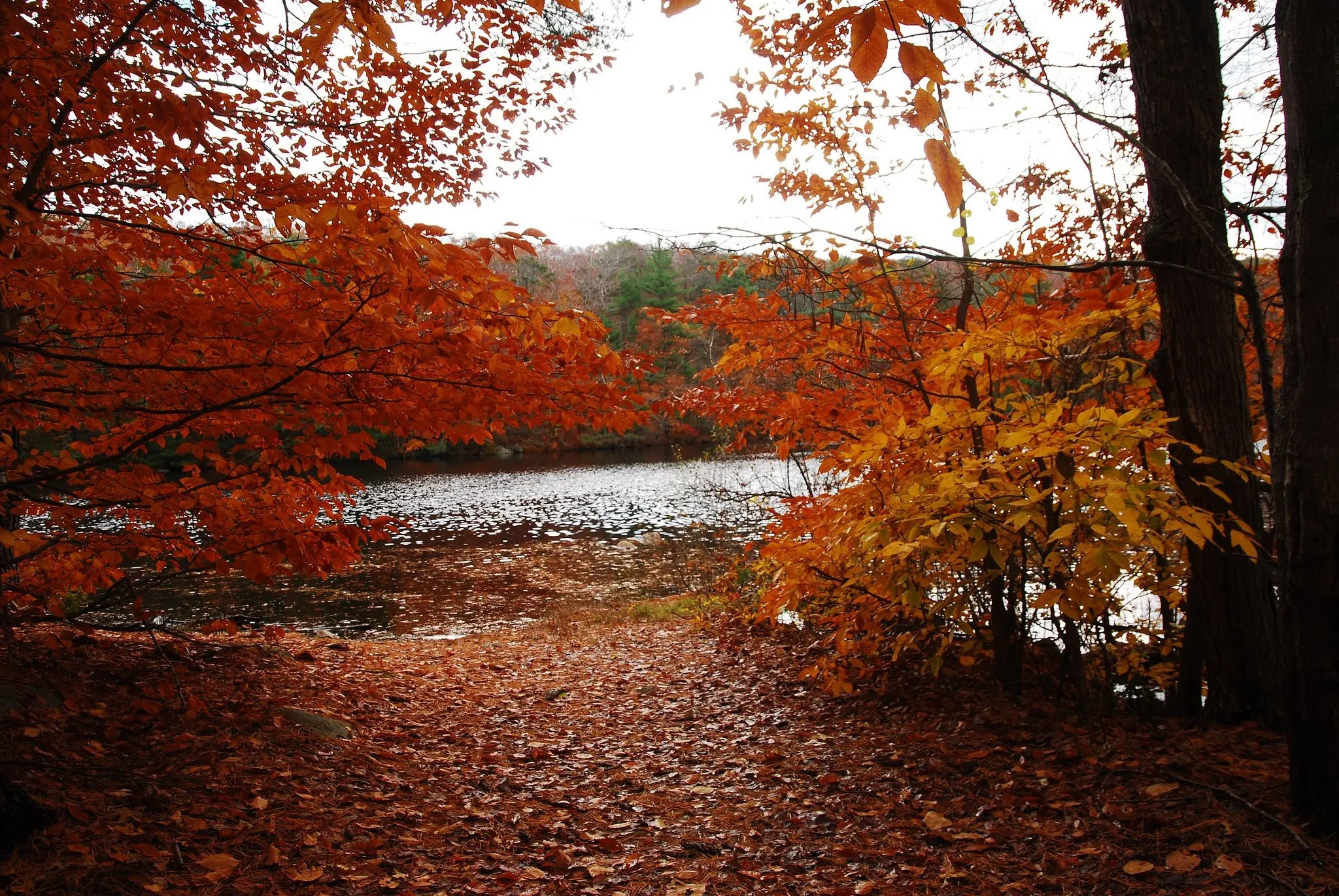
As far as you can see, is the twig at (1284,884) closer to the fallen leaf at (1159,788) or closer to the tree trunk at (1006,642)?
the fallen leaf at (1159,788)

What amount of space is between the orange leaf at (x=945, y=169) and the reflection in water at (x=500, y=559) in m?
5.34

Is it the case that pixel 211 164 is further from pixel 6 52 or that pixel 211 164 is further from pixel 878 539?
pixel 878 539

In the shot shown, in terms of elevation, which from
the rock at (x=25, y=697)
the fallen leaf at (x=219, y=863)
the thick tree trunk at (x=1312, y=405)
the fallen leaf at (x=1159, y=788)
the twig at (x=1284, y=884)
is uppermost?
the thick tree trunk at (x=1312, y=405)

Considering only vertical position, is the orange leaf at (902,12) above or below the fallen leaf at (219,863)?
above

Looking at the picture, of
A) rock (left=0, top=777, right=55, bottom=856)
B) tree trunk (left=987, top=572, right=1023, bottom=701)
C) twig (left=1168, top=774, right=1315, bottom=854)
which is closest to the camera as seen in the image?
twig (left=1168, top=774, right=1315, bottom=854)

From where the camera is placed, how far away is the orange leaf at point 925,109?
46.4 inches

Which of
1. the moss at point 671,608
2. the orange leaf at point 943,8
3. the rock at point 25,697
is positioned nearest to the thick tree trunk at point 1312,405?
the orange leaf at point 943,8

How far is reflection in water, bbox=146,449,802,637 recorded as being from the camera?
37.4 ft

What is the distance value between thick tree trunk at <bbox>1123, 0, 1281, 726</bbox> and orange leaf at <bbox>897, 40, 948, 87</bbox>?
233 centimetres

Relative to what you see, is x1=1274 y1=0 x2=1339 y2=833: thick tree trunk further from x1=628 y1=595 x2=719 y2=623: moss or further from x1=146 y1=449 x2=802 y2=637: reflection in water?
x1=628 y1=595 x2=719 y2=623: moss

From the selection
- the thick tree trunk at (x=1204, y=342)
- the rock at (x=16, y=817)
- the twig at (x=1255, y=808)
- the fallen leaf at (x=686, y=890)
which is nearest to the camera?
the twig at (x=1255, y=808)

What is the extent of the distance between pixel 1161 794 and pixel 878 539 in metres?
1.32

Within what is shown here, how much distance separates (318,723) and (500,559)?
1171cm

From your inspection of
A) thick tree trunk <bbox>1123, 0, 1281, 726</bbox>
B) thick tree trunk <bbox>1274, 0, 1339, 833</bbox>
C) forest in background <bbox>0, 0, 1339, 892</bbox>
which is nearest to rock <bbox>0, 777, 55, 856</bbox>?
forest in background <bbox>0, 0, 1339, 892</bbox>
